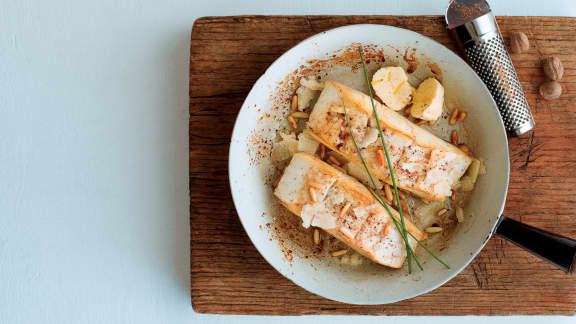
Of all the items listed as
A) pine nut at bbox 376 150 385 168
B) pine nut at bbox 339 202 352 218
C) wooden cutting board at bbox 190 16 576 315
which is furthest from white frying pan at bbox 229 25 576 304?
pine nut at bbox 376 150 385 168

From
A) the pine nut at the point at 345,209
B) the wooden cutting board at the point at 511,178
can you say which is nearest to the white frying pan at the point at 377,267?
the wooden cutting board at the point at 511,178

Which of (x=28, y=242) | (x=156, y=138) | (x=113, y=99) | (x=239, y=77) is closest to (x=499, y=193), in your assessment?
(x=239, y=77)

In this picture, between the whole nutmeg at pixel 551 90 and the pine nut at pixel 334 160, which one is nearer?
the whole nutmeg at pixel 551 90

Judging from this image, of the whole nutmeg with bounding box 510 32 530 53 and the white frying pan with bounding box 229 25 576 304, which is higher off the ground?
the whole nutmeg with bounding box 510 32 530 53

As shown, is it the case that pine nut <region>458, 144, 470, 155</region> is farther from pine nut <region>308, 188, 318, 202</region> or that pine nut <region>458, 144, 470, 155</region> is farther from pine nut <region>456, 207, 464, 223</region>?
pine nut <region>308, 188, 318, 202</region>

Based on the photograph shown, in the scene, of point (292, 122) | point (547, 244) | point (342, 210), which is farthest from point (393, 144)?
point (547, 244)

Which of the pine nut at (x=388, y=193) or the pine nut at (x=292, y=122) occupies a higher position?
the pine nut at (x=292, y=122)

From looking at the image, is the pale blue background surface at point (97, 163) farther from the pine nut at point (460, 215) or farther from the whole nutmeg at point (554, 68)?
the whole nutmeg at point (554, 68)
